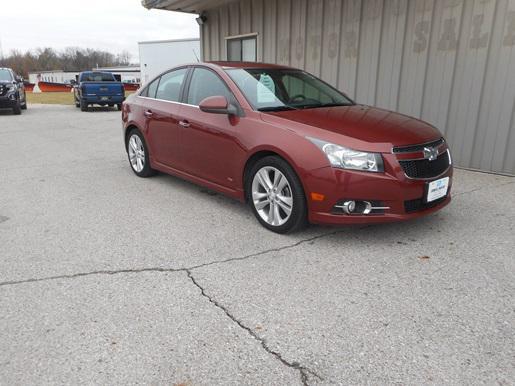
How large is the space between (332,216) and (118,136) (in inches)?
337

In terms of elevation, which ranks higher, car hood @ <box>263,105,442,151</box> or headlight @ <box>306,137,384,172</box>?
car hood @ <box>263,105,442,151</box>

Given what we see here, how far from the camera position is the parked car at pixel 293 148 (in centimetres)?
346

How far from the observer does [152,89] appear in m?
5.74

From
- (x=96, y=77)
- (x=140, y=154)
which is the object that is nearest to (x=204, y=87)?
(x=140, y=154)

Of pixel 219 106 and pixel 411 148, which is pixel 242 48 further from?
pixel 411 148

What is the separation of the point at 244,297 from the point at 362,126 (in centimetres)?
→ 189

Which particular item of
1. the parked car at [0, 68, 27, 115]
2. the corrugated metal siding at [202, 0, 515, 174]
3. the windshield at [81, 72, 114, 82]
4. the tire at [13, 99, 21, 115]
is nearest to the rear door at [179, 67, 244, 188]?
the corrugated metal siding at [202, 0, 515, 174]

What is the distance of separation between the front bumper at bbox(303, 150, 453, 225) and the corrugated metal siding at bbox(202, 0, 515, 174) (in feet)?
10.3

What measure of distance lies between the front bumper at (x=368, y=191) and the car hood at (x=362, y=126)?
0.67 ft

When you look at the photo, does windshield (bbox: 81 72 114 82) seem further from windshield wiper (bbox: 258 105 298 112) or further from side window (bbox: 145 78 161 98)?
windshield wiper (bbox: 258 105 298 112)

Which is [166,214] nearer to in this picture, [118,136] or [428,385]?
[428,385]

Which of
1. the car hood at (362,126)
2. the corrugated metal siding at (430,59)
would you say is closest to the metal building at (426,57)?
the corrugated metal siding at (430,59)

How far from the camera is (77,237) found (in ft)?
12.9

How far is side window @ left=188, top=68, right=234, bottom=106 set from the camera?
14.8 feet
